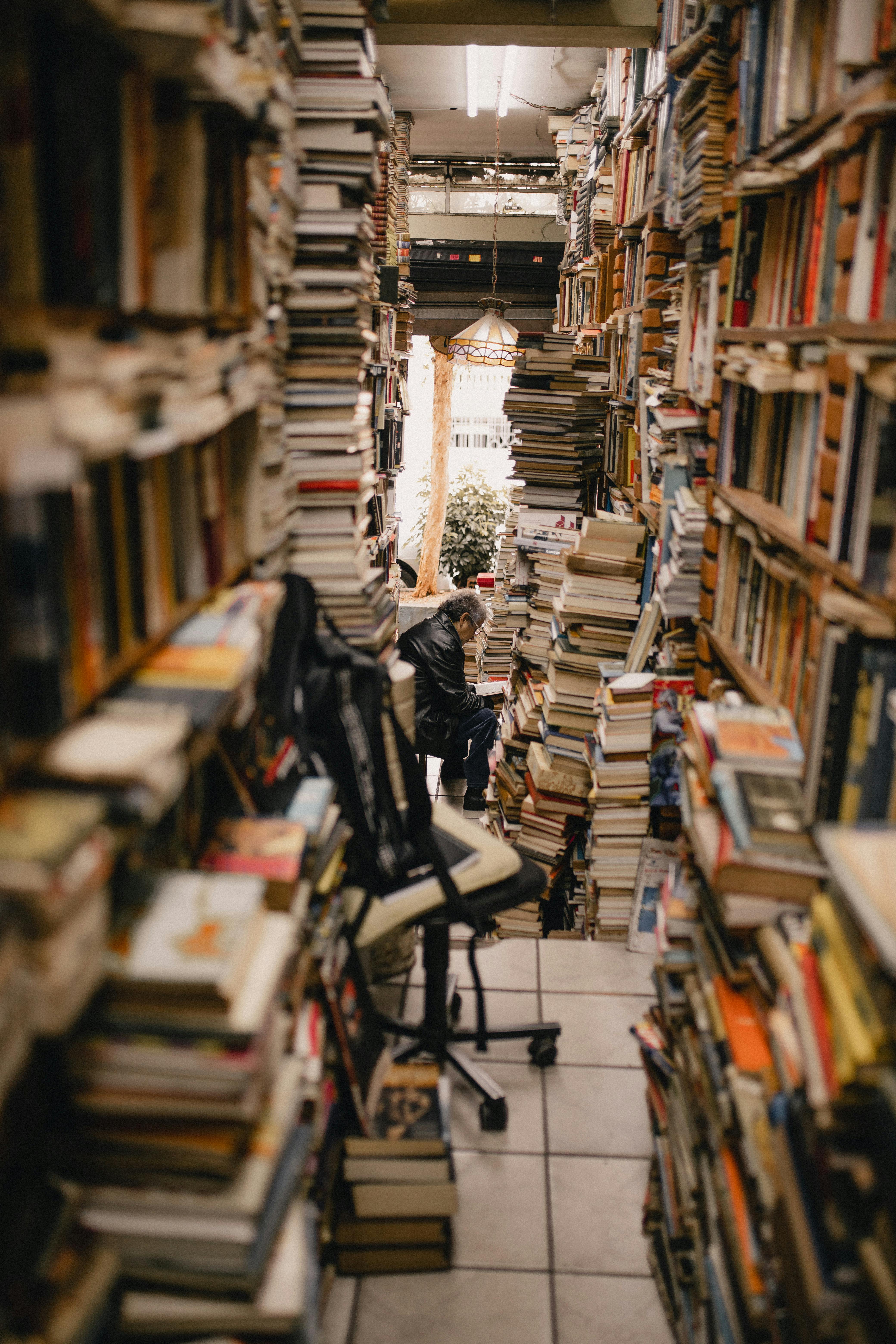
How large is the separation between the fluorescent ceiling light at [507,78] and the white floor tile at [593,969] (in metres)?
4.46

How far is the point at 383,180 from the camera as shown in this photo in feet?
14.8

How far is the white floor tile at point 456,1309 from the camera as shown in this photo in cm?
202

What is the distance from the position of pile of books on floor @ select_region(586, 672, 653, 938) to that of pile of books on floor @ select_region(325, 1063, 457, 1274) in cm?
148

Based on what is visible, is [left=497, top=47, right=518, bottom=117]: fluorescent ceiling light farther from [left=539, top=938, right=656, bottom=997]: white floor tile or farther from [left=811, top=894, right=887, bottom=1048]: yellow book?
[left=811, top=894, right=887, bottom=1048]: yellow book

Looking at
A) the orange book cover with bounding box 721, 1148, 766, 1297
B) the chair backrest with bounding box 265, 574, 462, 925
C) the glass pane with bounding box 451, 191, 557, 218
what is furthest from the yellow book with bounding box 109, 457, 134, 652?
the glass pane with bounding box 451, 191, 557, 218

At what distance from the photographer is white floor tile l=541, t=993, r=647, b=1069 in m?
2.83

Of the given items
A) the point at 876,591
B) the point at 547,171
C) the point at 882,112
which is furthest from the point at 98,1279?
the point at 547,171

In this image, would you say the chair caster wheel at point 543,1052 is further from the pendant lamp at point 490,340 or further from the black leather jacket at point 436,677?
the pendant lamp at point 490,340

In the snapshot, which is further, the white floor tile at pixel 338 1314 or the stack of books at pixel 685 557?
the stack of books at pixel 685 557

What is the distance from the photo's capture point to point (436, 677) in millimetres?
5469

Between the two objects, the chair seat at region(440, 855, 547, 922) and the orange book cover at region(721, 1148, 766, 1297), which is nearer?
the orange book cover at region(721, 1148, 766, 1297)

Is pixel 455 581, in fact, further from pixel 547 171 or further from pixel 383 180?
pixel 383 180

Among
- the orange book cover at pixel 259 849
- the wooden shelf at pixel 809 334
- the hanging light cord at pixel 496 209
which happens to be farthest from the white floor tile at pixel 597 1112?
the hanging light cord at pixel 496 209

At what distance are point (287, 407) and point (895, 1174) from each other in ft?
7.43
